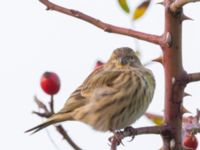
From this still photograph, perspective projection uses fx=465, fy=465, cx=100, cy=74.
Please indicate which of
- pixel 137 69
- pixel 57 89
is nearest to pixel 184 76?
pixel 57 89

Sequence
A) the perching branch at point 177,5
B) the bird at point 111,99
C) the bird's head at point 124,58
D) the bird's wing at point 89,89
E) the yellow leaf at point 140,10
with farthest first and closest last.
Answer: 1. the bird's head at point 124,58
2. the bird's wing at point 89,89
3. the bird at point 111,99
4. the yellow leaf at point 140,10
5. the perching branch at point 177,5

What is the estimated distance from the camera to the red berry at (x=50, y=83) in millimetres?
3215

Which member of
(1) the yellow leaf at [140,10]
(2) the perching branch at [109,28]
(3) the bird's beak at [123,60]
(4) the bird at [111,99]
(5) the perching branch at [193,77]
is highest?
(1) the yellow leaf at [140,10]

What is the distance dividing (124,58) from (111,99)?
37.7 inches

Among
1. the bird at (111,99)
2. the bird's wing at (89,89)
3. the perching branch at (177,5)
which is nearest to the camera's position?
the perching branch at (177,5)

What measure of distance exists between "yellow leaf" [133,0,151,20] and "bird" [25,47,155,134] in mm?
1307

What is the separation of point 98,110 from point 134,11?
63.2 inches

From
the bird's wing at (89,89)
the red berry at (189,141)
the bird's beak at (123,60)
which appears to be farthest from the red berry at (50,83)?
the bird's beak at (123,60)

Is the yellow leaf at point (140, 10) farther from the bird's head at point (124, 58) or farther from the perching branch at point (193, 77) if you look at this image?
the bird's head at point (124, 58)

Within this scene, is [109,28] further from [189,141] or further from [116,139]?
[189,141]

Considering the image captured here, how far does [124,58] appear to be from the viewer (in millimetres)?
5270

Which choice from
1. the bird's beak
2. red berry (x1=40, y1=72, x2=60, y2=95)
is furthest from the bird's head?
red berry (x1=40, y1=72, x2=60, y2=95)

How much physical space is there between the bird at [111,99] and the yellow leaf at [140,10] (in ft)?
4.29

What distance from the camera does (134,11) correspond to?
3.05 metres
